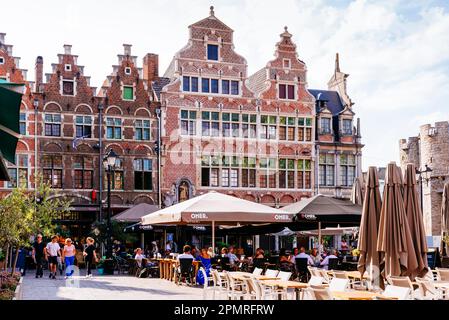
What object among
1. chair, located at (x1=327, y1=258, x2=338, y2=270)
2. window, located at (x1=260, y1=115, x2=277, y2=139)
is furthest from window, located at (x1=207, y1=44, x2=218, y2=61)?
chair, located at (x1=327, y1=258, x2=338, y2=270)

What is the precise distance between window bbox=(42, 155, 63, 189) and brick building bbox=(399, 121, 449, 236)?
17.8 meters

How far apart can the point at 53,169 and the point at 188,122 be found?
673 centimetres

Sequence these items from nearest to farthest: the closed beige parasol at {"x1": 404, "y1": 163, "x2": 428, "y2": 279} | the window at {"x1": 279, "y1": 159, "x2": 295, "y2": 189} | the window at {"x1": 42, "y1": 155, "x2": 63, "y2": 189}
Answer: the closed beige parasol at {"x1": 404, "y1": 163, "x2": 428, "y2": 279}, the window at {"x1": 42, "y1": 155, "x2": 63, "y2": 189}, the window at {"x1": 279, "y1": 159, "x2": 295, "y2": 189}

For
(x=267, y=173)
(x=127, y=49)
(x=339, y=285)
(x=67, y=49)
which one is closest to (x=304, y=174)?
(x=267, y=173)

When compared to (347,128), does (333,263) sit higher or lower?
lower

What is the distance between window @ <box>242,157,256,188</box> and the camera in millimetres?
34469

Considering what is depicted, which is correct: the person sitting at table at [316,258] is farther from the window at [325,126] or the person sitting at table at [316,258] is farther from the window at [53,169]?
the window at [325,126]

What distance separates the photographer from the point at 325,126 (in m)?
36.3

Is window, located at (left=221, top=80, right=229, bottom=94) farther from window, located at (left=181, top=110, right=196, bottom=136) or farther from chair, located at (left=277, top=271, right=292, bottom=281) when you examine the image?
chair, located at (left=277, top=271, right=292, bottom=281)

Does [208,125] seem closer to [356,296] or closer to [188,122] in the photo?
[188,122]

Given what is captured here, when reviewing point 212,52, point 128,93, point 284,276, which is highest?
point 212,52

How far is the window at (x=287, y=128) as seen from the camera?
3528 cm

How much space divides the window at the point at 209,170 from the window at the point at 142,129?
295cm
